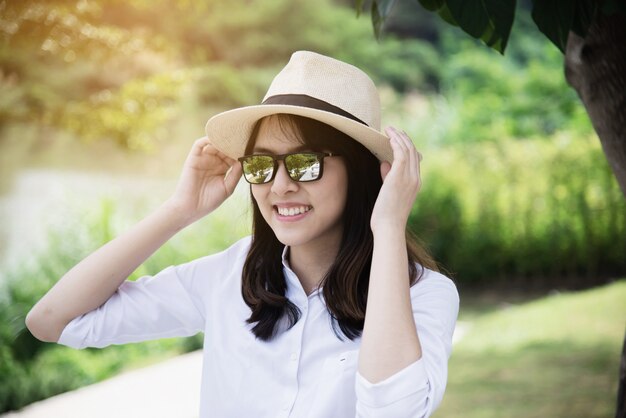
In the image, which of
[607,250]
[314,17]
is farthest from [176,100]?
[607,250]

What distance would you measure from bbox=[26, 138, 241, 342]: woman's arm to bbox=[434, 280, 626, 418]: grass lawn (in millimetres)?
3479

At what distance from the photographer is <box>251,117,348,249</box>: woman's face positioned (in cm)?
201

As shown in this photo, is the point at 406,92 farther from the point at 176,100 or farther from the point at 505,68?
the point at 176,100

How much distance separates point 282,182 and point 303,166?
6cm

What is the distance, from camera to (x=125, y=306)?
2219 mm

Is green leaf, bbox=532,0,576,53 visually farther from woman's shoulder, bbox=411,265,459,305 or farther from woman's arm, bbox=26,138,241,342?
woman's arm, bbox=26,138,241,342

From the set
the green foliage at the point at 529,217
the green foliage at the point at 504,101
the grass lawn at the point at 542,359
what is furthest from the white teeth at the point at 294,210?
the green foliage at the point at 504,101

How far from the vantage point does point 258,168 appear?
80.4 inches

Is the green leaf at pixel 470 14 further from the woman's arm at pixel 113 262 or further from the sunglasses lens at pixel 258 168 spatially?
the woman's arm at pixel 113 262

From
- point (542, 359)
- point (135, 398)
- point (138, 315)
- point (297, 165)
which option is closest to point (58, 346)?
point (135, 398)

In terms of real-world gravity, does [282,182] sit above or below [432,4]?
below

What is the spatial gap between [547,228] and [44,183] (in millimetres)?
5510

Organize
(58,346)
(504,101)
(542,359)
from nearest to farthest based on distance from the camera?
(58,346) → (542,359) → (504,101)

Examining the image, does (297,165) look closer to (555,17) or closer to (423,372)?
(423,372)
